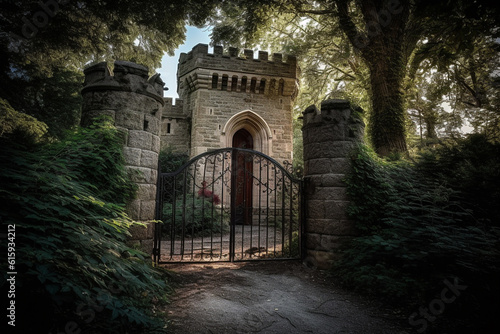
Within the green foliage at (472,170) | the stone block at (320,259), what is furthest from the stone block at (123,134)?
the green foliage at (472,170)

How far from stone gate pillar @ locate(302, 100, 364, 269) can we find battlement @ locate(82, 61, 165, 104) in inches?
116

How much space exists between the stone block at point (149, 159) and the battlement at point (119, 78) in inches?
35.3

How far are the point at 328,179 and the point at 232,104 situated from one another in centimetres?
735

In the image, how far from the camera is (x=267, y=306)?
288cm

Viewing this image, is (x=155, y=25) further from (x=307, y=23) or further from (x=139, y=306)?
(x=139, y=306)

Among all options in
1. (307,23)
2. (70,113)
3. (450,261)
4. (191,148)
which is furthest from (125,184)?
(307,23)

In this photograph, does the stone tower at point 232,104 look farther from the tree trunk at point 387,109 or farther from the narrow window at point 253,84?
the tree trunk at point 387,109

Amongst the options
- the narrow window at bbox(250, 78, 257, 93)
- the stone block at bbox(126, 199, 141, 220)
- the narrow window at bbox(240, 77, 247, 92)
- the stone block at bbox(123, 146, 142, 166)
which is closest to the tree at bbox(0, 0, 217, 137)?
the narrow window at bbox(240, 77, 247, 92)

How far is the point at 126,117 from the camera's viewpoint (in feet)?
11.9

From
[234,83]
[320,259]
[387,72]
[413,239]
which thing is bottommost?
[320,259]

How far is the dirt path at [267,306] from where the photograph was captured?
242cm

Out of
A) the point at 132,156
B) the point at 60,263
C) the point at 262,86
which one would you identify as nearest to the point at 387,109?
the point at 262,86

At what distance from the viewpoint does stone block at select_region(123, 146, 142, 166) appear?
11.7ft

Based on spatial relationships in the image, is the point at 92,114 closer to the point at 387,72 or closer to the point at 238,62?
the point at 387,72
